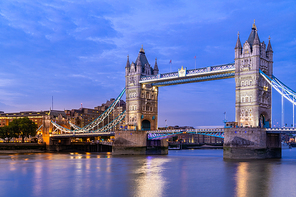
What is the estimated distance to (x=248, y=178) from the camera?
1200 inches

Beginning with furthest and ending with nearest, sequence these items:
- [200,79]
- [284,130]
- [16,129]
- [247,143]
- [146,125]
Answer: [16,129], [146,125], [200,79], [247,143], [284,130]

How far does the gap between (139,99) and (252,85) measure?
23207 millimetres

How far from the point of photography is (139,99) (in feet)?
219

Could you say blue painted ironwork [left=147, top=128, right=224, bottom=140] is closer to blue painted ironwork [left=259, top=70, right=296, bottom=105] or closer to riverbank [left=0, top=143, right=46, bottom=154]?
blue painted ironwork [left=259, top=70, right=296, bottom=105]

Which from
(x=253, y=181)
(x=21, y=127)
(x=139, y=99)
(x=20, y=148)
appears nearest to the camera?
(x=253, y=181)

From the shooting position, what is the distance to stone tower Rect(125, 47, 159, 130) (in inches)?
2635

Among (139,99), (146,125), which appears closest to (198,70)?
(139,99)

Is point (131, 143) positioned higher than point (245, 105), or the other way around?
point (245, 105)

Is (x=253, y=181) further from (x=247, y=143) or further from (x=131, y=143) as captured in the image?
(x=131, y=143)

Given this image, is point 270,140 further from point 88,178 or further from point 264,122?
point 88,178

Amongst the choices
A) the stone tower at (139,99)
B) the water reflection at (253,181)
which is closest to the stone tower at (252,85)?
the water reflection at (253,181)

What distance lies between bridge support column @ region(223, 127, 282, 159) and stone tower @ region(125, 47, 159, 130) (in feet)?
69.0

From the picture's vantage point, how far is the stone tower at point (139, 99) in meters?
66.9

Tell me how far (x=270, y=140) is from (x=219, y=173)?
65.5 feet
